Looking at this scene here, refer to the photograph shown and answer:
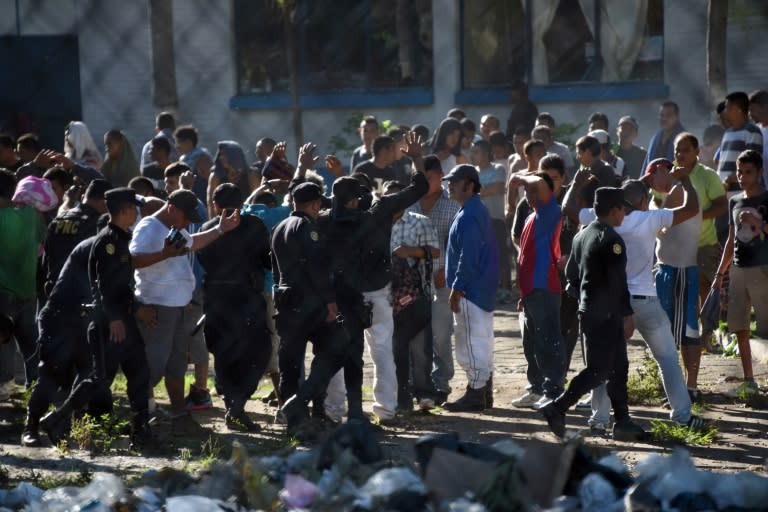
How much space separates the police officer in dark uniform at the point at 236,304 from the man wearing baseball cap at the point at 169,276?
15cm

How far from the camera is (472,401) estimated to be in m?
8.43

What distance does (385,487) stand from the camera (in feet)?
14.7

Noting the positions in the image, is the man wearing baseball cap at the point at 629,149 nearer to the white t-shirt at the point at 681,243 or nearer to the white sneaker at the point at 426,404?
the white t-shirt at the point at 681,243

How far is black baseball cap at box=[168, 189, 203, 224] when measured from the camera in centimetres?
767

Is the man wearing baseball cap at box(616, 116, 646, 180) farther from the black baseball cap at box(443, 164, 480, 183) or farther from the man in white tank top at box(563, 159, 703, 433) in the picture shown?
the man in white tank top at box(563, 159, 703, 433)

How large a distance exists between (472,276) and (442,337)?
2.05 feet

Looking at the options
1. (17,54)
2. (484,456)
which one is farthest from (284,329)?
(17,54)

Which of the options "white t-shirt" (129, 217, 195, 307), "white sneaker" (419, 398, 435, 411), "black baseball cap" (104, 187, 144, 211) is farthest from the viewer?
"white sneaker" (419, 398, 435, 411)

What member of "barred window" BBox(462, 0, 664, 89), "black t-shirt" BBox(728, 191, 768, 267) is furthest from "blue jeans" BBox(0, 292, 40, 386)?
"barred window" BBox(462, 0, 664, 89)

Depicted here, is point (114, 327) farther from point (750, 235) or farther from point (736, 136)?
point (736, 136)

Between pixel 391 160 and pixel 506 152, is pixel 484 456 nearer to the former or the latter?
pixel 391 160

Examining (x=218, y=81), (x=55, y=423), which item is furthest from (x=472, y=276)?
(x=218, y=81)

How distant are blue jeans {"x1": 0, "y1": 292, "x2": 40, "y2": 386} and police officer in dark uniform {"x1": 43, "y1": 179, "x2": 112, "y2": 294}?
0.63m

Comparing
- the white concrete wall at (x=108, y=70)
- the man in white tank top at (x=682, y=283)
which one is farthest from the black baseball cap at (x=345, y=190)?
the white concrete wall at (x=108, y=70)
